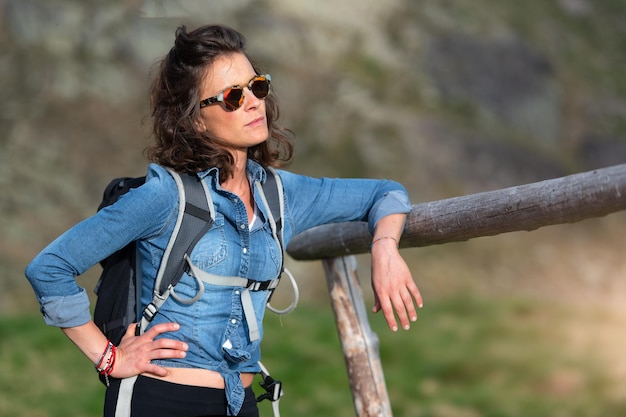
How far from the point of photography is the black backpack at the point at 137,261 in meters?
2.42

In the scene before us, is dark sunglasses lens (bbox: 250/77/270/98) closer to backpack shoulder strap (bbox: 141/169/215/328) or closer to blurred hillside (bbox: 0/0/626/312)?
backpack shoulder strap (bbox: 141/169/215/328)

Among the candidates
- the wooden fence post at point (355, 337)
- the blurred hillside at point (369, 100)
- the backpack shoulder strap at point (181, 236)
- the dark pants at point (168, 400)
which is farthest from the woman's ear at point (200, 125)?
the blurred hillside at point (369, 100)

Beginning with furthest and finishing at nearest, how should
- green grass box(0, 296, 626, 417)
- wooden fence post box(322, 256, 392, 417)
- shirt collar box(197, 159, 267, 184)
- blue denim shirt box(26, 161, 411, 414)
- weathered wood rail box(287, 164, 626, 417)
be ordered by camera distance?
green grass box(0, 296, 626, 417) < wooden fence post box(322, 256, 392, 417) < shirt collar box(197, 159, 267, 184) < blue denim shirt box(26, 161, 411, 414) < weathered wood rail box(287, 164, 626, 417)

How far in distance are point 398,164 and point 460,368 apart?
4815 millimetres

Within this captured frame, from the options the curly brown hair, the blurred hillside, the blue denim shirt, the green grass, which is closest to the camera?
the blue denim shirt

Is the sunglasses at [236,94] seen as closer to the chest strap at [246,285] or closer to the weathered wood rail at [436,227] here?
the chest strap at [246,285]

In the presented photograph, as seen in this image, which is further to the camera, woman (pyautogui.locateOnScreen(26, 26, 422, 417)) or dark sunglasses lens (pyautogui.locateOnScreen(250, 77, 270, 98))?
dark sunglasses lens (pyautogui.locateOnScreen(250, 77, 270, 98))

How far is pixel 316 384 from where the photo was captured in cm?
746

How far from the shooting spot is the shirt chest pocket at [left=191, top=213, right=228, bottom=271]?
245 centimetres

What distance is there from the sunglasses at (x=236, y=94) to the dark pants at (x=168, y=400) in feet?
2.62

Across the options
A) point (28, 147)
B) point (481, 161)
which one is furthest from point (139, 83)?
point (481, 161)

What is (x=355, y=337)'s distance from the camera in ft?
11.4

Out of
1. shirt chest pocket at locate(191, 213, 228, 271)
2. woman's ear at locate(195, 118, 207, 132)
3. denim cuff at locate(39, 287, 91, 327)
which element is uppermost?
woman's ear at locate(195, 118, 207, 132)

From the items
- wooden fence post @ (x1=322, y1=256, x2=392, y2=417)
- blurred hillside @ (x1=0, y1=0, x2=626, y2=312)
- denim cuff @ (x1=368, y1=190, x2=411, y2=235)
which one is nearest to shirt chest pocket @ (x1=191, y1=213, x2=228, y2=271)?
denim cuff @ (x1=368, y1=190, x2=411, y2=235)
